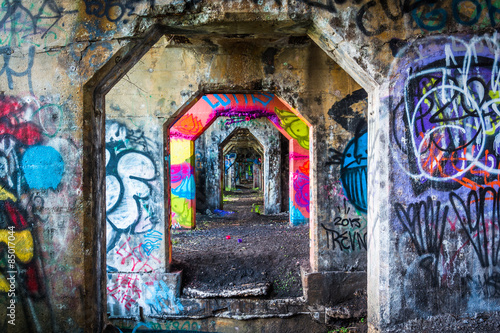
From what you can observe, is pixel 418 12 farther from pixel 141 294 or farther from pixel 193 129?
pixel 193 129

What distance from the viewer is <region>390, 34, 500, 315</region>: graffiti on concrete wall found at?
3156 millimetres

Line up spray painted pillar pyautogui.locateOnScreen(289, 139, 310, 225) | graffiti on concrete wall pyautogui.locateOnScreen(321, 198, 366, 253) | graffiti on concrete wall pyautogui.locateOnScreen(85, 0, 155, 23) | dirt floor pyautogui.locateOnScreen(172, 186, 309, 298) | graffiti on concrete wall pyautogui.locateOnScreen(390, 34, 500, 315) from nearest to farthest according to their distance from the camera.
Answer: graffiti on concrete wall pyautogui.locateOnScreen(85, 0, 155, 23) → graffiti on concrete wall pyautogui.locateOnScreen(390, 34, 500, 315) → graffiti on concrete wall pyautogui.locateOnScreen(321, 198, 366, 253) → dirt floor pyautogui.locateOnScreen(172, 186, 309, 298) → spray painted pillar pyautogui.locateOnScreen(289, 139, 310, 225)

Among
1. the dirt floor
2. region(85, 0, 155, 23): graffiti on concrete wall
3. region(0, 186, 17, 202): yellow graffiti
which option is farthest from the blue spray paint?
the dirt floor

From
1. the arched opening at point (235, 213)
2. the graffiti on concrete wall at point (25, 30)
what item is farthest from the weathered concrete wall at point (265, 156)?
the graffiti on concrete wall at point (25, 30)

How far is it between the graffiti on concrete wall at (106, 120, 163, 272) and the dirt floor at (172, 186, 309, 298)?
0.85 metres

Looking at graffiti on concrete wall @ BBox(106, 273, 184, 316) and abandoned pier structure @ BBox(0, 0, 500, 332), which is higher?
abandoned pier structure @ BBox(0, 0, 500, 332)

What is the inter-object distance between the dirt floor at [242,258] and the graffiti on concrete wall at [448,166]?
3113 millimetres

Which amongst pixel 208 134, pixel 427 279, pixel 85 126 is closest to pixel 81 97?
pixel 85 126

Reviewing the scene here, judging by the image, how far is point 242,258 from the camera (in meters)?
6.99

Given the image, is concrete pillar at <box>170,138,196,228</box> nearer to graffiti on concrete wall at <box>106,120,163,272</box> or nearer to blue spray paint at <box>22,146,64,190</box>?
graffiti on concrete wall at <box>106,120,163,272</box>

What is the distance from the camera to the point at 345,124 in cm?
554

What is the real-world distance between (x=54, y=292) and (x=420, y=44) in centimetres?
410

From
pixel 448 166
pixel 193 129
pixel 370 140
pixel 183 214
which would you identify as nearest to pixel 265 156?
pixel 193 129

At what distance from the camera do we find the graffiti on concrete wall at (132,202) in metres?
5.67
